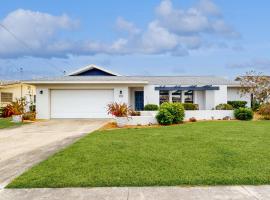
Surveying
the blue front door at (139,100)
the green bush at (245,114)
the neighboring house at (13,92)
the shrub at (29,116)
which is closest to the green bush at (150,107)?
the blue front door at (139,100)

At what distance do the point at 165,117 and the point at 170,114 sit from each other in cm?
39

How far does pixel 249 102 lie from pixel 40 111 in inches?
729

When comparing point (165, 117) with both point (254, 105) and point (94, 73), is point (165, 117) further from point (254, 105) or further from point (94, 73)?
point (94, 73)

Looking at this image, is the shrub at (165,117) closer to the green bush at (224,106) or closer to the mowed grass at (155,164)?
the mowed grass at (155,164)

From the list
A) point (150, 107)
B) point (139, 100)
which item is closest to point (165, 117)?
point (150, 107)

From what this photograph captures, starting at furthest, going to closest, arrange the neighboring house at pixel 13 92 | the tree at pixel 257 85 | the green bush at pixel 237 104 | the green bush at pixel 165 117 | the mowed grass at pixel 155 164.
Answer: the neighboring house at pixel 13 92
the green bush at pixel 237 104
the tree at pixel 257 85
the green bush at pixel 165 117
the mowed grass at pixel 155 164

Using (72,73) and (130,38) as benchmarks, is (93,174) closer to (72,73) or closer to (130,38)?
(130,38)

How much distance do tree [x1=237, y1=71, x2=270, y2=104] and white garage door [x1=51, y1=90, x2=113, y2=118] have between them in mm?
11497

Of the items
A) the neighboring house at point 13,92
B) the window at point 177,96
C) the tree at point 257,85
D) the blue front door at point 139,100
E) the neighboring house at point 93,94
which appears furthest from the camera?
the neighboring house at point 13,92

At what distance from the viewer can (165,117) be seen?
→ 58.2 feet

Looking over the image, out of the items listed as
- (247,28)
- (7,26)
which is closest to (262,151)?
(247,28)

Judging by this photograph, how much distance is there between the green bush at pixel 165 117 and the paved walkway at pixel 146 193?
39.0 feet

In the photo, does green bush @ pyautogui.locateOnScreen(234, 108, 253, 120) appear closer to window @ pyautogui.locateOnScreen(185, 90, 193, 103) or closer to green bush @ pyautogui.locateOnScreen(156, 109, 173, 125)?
green bush @ pyautogui.locateOnScreen(156, 109, 173, 125)

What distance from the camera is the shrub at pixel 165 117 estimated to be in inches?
699
